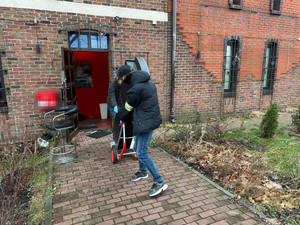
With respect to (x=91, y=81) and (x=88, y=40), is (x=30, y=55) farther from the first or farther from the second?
(x=91, y=81)

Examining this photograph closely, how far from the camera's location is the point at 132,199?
315 centimetres

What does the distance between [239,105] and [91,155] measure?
20.5ft

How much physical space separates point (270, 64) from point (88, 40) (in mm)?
7495

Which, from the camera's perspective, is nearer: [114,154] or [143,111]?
[143,111]

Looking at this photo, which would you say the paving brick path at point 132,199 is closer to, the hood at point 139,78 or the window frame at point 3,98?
the hood at point 139,78

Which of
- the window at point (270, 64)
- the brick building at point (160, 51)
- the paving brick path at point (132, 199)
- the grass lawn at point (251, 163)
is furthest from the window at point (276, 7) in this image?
the paving brick path at point (132, 199)

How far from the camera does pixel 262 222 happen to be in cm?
265

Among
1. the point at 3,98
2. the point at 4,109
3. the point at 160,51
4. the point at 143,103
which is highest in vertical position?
the point at 160,51

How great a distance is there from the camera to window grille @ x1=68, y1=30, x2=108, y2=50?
5.82m

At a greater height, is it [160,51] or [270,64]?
[160,51]

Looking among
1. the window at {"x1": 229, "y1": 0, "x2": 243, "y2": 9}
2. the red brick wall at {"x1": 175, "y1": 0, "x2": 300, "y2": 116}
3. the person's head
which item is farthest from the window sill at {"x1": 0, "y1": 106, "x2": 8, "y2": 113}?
the window at {"x1": 229, "y1": 0, "x2": 243, "y2": 9}

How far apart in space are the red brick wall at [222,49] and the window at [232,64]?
202mm

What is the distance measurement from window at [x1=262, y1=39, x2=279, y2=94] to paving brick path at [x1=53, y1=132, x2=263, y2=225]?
270 inches

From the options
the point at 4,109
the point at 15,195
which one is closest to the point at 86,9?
the point at 4,109
